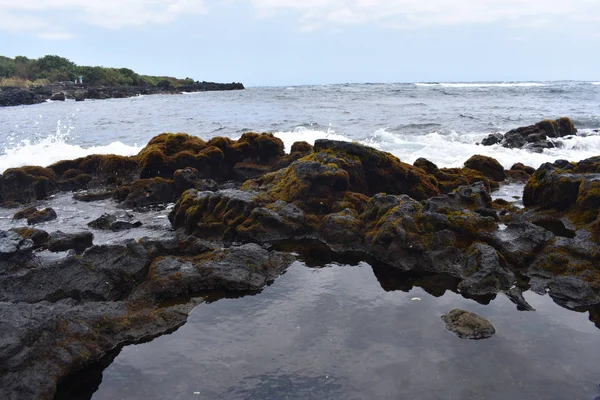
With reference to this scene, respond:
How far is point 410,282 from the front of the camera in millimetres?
9578

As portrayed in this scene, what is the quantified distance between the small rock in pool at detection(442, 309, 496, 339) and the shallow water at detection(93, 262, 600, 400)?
0.42ft

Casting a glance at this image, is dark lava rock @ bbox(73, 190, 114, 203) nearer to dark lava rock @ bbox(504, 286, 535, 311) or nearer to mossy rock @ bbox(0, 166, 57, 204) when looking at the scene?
mossy rock @ bbox(0, 166, 57, 204)

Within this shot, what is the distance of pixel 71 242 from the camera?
11.2 meters

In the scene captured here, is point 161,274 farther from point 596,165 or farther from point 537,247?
point 596,165

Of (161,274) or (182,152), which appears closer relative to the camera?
(161,274)

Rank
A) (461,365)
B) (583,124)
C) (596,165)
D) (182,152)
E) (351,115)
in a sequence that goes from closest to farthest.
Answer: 1. (461,365)
2. (596,165)
3. (182,152)
4. (583,124)
5. (351,115)

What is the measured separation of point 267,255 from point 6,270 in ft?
17.3

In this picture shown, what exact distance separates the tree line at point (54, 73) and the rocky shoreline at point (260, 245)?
108 metres

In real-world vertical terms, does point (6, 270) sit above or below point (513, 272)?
above

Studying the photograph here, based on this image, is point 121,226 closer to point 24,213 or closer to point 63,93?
point 24,213

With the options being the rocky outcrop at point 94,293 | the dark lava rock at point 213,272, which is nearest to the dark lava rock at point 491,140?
the rocky outcrop at point 94,293

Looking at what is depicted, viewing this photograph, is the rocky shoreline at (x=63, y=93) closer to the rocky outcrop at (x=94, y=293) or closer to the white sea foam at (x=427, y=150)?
the white sea foam at (x=427, y=150)

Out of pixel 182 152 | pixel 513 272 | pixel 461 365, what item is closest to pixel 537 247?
pixel 513 272

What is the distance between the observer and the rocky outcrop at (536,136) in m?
25.6
